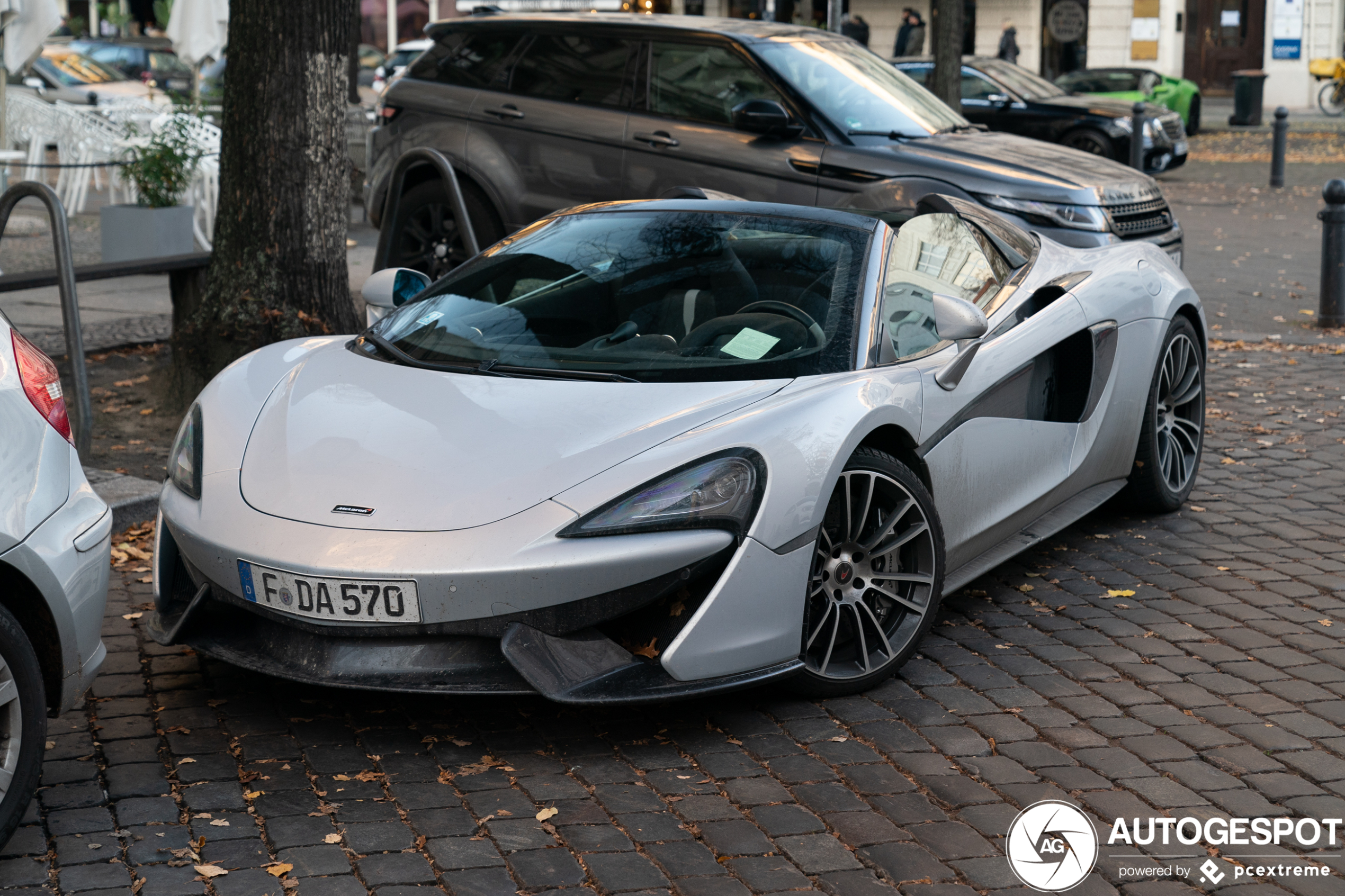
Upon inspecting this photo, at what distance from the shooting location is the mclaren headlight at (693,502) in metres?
3.55

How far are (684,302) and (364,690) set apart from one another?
62.6 inches

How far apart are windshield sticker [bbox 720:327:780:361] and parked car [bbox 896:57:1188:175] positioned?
14711 mm

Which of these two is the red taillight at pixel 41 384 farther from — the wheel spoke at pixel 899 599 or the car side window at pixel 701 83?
the car side window at pixel 701 83

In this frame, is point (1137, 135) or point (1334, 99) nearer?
point (1137, 135)

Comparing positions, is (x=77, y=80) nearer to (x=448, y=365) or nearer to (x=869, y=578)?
(x=448, y=365)

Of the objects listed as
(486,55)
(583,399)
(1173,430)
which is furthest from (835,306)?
(486,55)

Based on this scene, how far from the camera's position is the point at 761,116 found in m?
8.43

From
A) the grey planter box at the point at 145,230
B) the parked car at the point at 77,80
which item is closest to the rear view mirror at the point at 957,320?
the grey planter box at the point at 145,230

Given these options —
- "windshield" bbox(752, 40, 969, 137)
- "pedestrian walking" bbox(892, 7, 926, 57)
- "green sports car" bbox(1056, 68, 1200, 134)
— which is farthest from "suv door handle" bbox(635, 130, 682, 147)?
"pedestrian walking" bbox(892, 7, 926, 57)

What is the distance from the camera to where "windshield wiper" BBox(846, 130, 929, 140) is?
8648 mm

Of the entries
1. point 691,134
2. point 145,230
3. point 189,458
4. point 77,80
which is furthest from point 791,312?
point 77,80

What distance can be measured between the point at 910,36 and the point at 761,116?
84.3 ft

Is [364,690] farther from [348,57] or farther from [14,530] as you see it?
[348,57]

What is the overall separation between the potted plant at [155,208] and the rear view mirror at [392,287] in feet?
18.0
